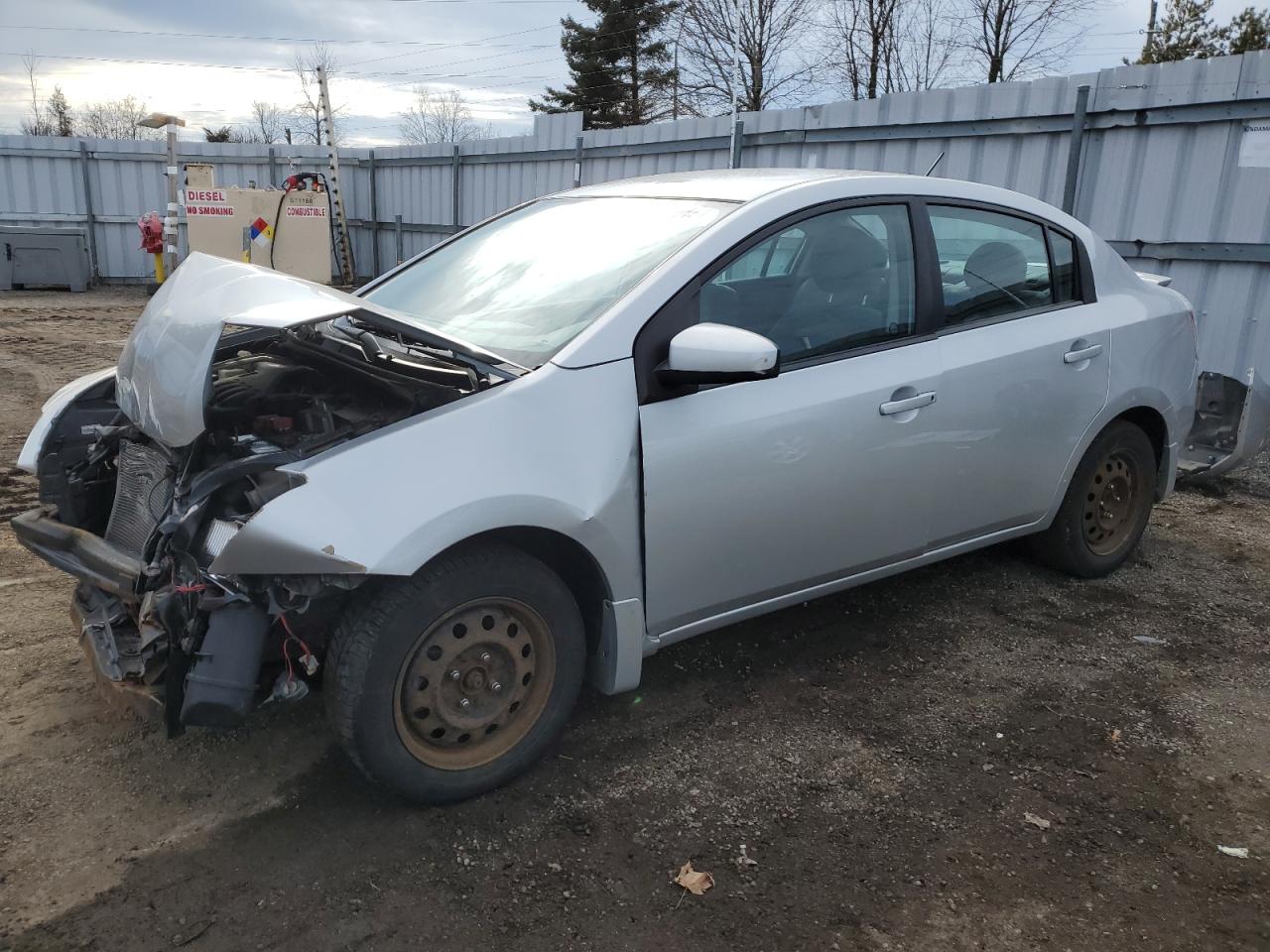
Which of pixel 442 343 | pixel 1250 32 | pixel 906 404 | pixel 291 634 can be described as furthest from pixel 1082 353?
pixel 1250 32

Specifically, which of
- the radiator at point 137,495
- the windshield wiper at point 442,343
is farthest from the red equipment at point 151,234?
the windshield wiper at point 442,343

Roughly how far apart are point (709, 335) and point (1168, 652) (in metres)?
2.55

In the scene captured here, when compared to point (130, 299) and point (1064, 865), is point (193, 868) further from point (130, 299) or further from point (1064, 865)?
point (130, 299)

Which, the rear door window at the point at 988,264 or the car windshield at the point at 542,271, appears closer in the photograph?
the car windshield at the point at 542,271

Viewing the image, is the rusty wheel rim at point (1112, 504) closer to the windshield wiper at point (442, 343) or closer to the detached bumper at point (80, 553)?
the windshield wiper at point (442, 343)

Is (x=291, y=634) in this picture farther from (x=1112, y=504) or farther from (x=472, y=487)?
(x=1112, y=504)

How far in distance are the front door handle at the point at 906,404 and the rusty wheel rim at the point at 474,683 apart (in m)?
1.43

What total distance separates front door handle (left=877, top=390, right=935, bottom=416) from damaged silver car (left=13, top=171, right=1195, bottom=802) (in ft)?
0.05

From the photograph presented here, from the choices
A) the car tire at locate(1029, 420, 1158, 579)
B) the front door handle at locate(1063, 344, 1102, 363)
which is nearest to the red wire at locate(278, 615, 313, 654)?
the front door handle at locate(1063, 344, 1102, 363)

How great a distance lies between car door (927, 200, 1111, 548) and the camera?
3.72 meters

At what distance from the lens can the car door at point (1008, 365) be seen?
3.72m

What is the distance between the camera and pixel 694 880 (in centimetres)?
259

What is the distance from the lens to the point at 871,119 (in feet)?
29.7

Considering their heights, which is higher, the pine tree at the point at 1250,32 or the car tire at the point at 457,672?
the pine tree at the point at 1250,32
